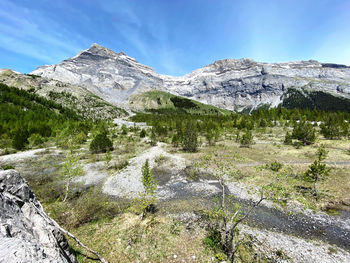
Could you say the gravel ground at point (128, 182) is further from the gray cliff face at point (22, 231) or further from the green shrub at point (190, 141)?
the gray cliff face at point (22, 231)

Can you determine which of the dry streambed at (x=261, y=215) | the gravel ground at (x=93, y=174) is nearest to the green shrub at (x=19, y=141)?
the dry streambed at (x=261, y=215)

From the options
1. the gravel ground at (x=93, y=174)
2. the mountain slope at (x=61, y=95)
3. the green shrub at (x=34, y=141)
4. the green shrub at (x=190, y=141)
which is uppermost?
the mountain slope at (x=61, y=95)

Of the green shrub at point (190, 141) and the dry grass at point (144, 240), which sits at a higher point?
the green shrub at point (190, 141)

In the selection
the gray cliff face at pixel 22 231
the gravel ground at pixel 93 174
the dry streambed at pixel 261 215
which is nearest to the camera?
the gray cliff face at pixel 22 231

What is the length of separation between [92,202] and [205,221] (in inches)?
536

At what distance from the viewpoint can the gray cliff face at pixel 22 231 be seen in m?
4.29

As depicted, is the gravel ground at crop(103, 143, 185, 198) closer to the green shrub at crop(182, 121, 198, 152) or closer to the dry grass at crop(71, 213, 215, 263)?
the dry grass at crop(71, 213, 215, 263)

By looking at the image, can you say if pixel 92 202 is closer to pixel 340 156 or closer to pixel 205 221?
pixel 205 221

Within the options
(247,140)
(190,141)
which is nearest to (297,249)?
(190,141)

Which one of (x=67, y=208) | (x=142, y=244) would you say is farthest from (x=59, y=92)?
(x=142, y=244)

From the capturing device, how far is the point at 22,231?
17.5ft

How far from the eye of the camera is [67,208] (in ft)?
56.1

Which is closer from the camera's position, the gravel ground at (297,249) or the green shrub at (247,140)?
the gravel ground at (297,249)

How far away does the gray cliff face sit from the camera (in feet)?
14.1
